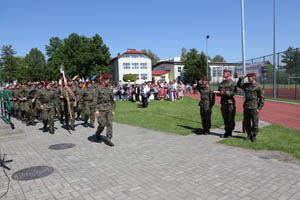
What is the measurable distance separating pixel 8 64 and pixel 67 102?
83871 mm

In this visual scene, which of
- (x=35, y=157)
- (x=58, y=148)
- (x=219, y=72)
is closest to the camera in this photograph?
(x=35, y=157)

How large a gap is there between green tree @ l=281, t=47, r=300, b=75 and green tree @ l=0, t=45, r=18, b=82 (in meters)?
77.4

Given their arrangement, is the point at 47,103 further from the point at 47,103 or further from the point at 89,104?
the point at 89,104

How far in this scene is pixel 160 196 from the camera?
3795mm

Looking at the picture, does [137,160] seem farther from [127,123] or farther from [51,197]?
[127,123]

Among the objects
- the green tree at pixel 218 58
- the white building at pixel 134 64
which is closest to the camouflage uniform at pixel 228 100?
the white building at pixel 134 64

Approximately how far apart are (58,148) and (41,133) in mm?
2862

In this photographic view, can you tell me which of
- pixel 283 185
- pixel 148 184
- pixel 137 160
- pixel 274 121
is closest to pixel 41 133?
pixel 137 160

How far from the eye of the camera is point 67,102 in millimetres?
9836

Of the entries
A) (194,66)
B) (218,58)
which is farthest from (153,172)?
(218,58)

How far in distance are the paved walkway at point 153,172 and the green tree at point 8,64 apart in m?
79.8

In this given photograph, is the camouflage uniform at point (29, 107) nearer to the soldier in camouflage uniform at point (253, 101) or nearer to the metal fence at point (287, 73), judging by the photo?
the soldier in camouflage uniform at point (253, 101)

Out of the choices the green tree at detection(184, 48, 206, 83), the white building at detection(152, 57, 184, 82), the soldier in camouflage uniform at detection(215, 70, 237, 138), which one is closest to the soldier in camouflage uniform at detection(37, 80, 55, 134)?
the soldier in camouflage uniform at detection(215, 70, 237, 138)

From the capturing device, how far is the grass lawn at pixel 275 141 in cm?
621
